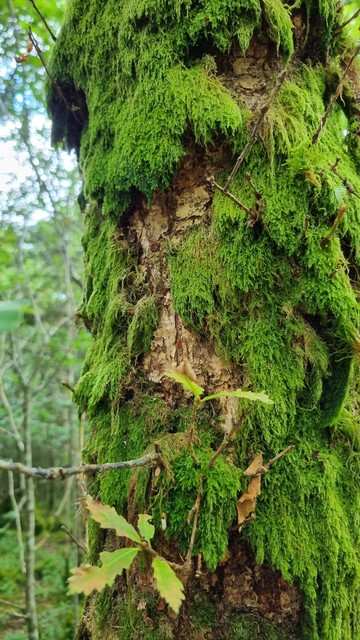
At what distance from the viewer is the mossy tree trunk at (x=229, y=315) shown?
1.07m

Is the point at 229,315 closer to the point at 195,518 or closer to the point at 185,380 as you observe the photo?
the point at 185,380

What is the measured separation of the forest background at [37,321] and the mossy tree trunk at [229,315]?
162 centimetres

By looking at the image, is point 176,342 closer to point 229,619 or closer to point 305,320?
point 305,320

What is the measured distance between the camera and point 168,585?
79 centimetres

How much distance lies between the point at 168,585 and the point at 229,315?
679mm

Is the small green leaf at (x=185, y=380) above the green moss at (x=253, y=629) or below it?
above

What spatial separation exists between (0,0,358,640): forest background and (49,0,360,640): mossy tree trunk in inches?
Answer: 63.8

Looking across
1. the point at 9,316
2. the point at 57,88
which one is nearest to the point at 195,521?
the point at 9,316

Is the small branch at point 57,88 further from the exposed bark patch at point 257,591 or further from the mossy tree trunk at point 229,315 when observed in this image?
the exposed bark patch at point 257,591

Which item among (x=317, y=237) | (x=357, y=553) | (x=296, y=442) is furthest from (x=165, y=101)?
(x=357, y=553)

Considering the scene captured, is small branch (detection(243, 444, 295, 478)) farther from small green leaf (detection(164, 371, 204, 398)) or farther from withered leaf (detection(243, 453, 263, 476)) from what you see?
small green leaf (detection(164, 371, 204, 398))

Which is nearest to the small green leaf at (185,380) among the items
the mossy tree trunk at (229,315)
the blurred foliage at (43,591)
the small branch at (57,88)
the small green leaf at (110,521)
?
the mossy tree trunk at (229,315)

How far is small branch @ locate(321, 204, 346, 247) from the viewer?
1096 millimetres

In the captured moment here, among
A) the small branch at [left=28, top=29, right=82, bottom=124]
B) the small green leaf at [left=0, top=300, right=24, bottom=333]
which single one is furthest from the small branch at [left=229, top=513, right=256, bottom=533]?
the small branch at [left=28, top=29, right=82, bottom=124]
